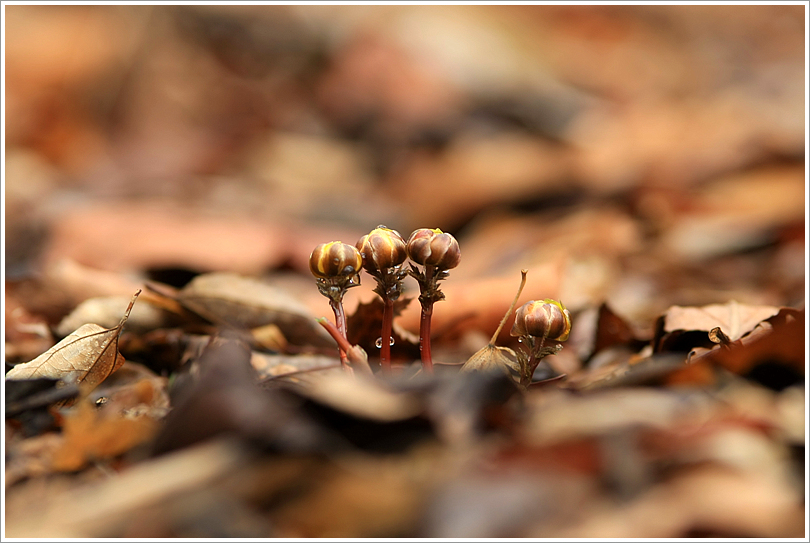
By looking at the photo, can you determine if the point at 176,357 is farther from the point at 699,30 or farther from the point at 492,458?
the point at 699,30

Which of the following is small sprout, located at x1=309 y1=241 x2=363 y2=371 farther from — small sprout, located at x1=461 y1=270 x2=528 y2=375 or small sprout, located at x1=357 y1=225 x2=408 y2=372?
small sprout, located at x1=461 y1=270 x2=528 y2=375

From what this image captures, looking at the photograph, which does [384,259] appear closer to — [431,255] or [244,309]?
[431,255]

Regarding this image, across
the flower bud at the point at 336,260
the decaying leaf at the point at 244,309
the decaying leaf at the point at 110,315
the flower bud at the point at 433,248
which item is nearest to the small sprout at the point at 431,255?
the flower bud at the point at 433,248

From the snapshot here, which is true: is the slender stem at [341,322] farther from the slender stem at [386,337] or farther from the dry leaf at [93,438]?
the dry leaf at [93,438]

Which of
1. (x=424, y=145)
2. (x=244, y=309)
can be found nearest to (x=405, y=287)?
(x=244, y=309)

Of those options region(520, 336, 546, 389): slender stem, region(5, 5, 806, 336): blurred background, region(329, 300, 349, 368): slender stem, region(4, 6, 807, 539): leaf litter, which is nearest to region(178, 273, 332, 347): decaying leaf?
region(4, 6, 807, 539): leaf litter

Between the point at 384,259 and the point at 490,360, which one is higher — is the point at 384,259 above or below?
above
